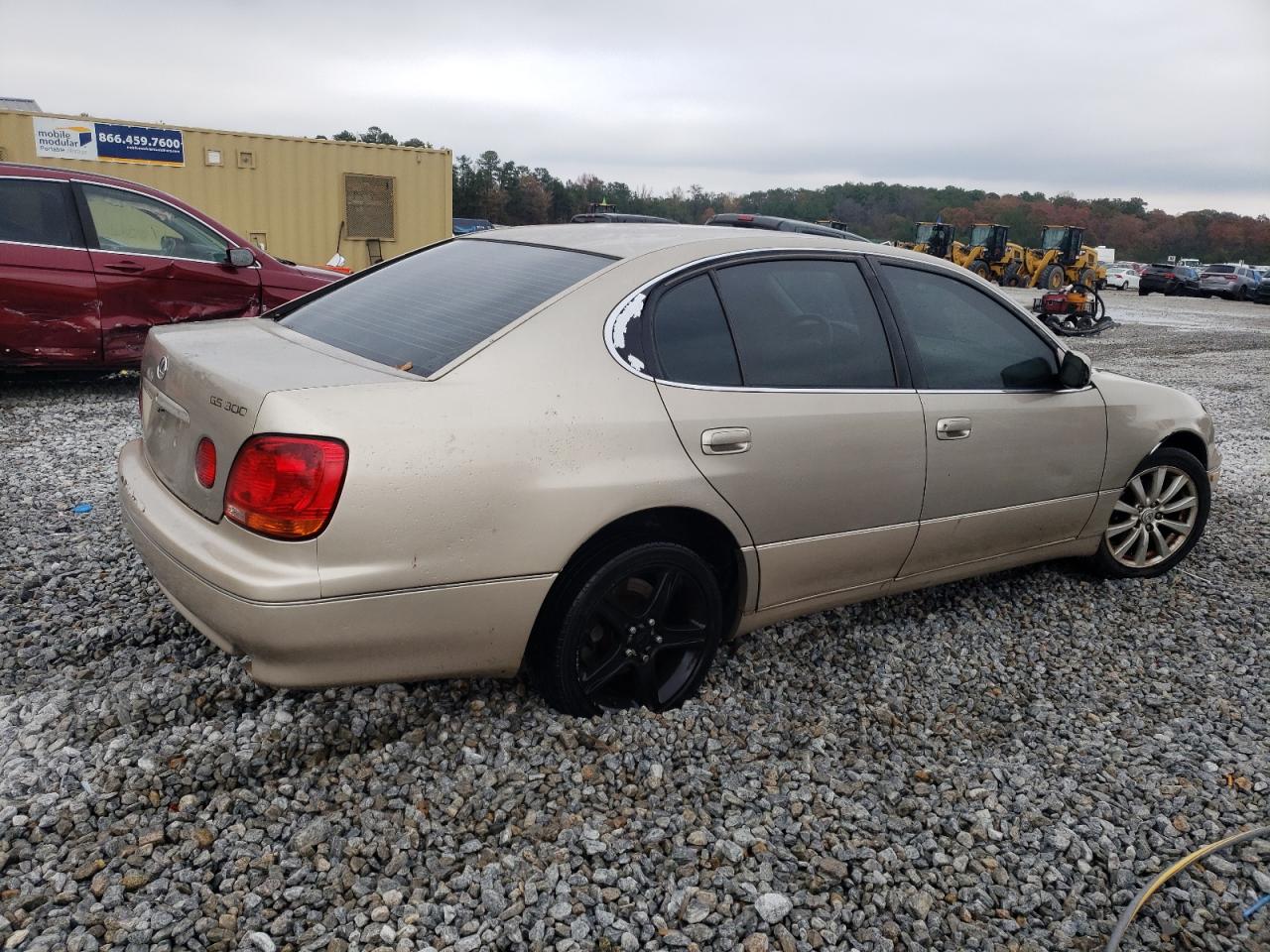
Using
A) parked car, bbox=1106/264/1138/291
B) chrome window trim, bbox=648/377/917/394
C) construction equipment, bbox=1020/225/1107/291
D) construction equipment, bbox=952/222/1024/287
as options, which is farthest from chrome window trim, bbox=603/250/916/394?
parked car, bbox=1106/264/1138/291

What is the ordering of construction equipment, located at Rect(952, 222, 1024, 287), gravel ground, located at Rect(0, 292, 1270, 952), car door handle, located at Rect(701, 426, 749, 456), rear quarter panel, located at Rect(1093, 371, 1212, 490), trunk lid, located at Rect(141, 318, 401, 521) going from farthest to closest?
construction equipment, located at Rect(952, 222, 1024, 287), rear quarter panel, located at Rect(1093, 371, 1212, 490), car door handle, located at Rect(701, 426, 749, 456), trunk lid, located at Rect(141, 318, 401, 521), gravel ground, located at Rect(0, 292, 1270, 952)

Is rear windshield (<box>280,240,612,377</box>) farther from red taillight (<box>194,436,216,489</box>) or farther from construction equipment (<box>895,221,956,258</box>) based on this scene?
construction equipment (<box>895,221,956,258</box>)

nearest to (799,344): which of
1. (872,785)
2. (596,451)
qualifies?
(596,451)

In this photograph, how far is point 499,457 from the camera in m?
2.43

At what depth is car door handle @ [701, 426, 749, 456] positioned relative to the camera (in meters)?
2.77

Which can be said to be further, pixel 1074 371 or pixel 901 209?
pixel 901 209

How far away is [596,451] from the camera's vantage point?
2.57 meters

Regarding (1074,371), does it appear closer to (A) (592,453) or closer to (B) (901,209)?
(A) (592,453)

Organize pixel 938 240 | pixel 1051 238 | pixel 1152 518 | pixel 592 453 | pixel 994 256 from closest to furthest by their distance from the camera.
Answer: pixel 592 453, pixel 1152 518, pixel 994 256, pixel 1051 238, pixel 938 240

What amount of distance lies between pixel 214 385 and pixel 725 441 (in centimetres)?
141

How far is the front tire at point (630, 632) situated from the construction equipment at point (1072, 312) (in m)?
16.7

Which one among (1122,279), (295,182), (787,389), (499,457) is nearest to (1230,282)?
(1122,279)

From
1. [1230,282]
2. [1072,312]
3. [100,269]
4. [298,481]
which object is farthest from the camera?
[1230,282]

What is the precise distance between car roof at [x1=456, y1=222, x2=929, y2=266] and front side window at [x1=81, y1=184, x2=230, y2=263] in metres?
4.65
